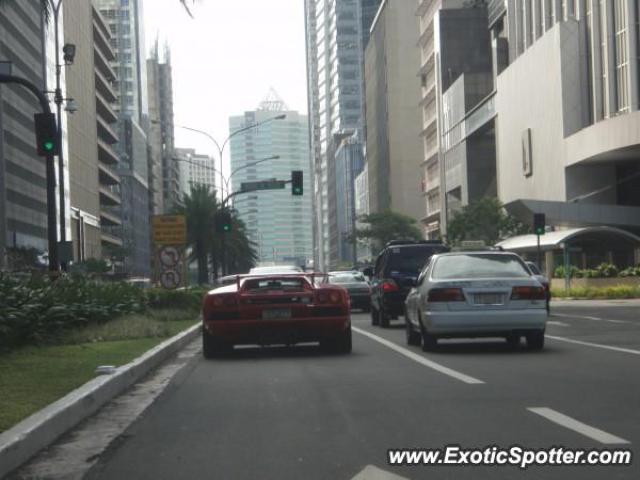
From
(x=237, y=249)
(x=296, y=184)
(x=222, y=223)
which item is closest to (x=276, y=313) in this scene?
(x=296, y=184)

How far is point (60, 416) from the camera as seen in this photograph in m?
8.90

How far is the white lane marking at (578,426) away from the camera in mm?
7503

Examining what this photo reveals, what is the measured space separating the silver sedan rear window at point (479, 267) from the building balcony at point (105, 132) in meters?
113

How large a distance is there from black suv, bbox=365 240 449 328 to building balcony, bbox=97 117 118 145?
104 meters

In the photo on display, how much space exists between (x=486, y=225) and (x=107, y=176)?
65223 mm

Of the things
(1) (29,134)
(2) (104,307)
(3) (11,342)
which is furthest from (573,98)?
(3) (11,342)

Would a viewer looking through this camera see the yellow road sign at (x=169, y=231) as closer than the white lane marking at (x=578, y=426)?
No

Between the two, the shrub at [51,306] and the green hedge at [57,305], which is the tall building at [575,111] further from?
the shrub at [51,306]

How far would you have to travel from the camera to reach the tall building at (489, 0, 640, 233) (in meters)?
65.6

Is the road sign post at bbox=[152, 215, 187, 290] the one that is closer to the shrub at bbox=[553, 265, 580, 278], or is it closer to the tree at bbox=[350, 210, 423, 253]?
the shrub at bbox=[553, 265, 580, 278]

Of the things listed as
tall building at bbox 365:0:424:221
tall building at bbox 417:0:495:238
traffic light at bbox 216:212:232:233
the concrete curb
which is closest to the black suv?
the concrete curb

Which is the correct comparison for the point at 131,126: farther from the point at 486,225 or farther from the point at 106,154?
the point at 486,225

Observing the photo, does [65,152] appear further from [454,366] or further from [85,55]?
[454,366]

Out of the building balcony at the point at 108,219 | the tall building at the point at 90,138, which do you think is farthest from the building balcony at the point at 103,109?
the building balcony at the point at 108,219
